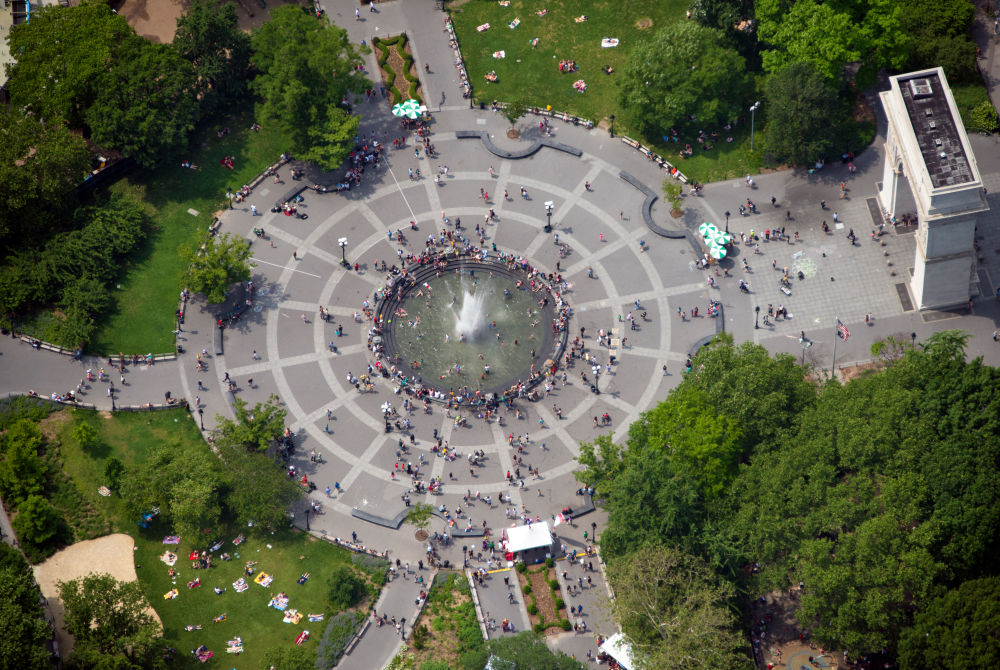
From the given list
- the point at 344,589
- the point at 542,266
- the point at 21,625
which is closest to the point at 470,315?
the point at 542,266

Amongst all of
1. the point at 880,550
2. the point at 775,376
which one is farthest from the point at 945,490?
the point at 775,376

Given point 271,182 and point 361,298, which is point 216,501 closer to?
point 361,298

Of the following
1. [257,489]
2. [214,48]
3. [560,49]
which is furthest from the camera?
[560,49]

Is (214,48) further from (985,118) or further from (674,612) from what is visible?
(985,118)

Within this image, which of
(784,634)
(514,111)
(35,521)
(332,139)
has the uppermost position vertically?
(332,139)

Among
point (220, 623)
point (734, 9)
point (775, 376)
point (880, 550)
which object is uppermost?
point (734, 9)

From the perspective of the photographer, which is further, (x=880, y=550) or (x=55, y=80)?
(x=55, y=80)
